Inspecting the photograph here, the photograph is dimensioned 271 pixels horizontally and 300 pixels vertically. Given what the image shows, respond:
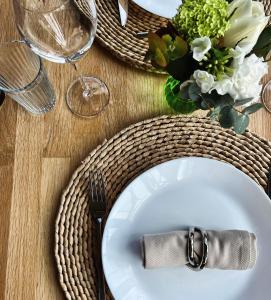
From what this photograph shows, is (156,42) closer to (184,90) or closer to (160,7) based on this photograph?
(184,90)

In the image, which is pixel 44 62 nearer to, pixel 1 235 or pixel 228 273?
pixel 1 235

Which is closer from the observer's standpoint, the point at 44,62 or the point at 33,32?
the point at 33,32

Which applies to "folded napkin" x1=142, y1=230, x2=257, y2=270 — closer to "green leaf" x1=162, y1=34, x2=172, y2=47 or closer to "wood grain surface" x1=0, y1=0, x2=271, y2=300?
"wood grain surface" x1=0, y1=0, x2=271, y2=300

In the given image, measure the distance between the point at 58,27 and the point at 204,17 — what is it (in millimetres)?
253

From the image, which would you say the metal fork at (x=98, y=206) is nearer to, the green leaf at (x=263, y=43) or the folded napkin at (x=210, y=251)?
the folded napkin at (x=210, y=251)

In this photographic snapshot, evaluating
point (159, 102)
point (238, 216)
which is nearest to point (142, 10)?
point (159, 102)

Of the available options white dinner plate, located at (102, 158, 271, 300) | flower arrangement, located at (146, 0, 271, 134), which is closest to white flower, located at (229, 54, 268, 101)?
flower arrangement, located at (146, 0, 271, 134)

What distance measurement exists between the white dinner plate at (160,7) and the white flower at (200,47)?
0.79 feet

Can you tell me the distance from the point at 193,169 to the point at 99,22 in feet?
0.96

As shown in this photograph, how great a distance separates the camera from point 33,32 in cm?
69

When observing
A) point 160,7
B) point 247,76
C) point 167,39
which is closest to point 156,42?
point 167,39

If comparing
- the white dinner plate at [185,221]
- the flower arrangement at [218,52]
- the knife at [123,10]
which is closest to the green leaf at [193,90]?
the flower arrangement at [218,52]

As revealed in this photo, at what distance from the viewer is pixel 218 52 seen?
58 cm

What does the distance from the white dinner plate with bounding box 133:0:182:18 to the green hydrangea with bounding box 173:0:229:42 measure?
0.23 metres
